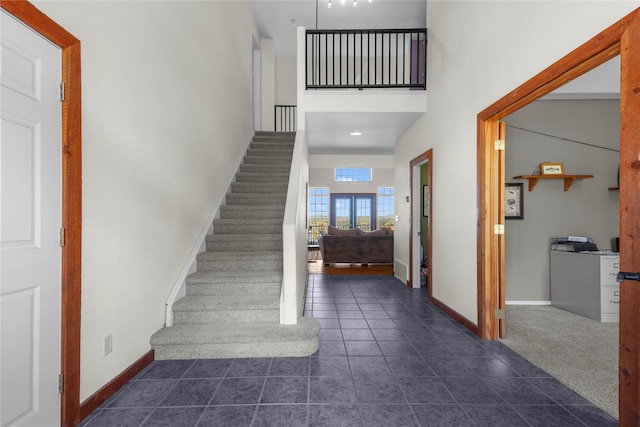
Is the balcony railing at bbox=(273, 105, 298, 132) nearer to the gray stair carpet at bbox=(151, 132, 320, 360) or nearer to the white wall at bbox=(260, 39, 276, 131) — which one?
the white wall at bbox=(260, 39, 276, 131)

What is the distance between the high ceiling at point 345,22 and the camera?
541 cm

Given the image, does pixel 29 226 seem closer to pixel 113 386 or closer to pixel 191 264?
pixel 113 386

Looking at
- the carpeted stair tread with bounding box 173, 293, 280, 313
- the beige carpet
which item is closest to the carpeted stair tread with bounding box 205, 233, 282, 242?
the carpeted stair tread with bounding box 173, 293, 280, 313

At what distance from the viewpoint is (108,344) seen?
2039 millimetres

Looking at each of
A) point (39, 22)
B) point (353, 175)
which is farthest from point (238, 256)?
point (353, 175)

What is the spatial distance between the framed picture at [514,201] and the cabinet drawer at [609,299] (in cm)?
118

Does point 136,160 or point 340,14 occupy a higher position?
point 340,14

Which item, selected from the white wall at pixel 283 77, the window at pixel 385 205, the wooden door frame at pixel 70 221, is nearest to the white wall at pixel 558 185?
the wooden door frame at pixel 70 221

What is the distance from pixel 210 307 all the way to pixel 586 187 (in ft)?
16.2

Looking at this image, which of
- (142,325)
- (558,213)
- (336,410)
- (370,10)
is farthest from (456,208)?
(370,10)

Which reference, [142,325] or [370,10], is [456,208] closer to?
[142,325]

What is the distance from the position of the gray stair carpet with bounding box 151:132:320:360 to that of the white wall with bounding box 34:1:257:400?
224 millimetres

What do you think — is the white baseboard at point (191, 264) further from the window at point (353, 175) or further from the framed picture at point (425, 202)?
the window at point (353, 175)

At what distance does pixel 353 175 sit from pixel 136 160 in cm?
943
